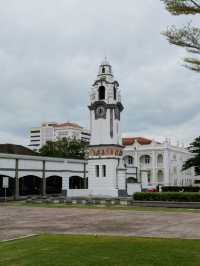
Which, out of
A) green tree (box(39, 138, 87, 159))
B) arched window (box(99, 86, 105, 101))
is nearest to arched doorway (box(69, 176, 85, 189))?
arched window (box(99, 86, 105, 101))

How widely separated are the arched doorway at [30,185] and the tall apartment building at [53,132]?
89.0 meters

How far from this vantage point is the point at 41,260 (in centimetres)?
809

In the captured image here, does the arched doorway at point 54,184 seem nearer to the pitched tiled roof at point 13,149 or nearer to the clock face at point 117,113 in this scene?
the pitched tiled roof at point 13,149

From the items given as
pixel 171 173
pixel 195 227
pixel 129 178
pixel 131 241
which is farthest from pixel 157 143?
pixel 131 241

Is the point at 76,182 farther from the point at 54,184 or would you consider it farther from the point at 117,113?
the point at 117,113

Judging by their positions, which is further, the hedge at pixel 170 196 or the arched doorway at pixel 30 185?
the arched doorway at pixel 30 185

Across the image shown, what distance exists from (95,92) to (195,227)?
81.1 feet

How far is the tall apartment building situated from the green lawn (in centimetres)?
12326

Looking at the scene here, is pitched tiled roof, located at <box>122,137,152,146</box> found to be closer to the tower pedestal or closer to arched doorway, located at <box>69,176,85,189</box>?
arched doorway, located at <box>69,176,85,189</box>

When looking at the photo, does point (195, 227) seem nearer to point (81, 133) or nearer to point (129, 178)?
point (129, 178)

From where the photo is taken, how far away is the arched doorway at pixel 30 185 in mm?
42884

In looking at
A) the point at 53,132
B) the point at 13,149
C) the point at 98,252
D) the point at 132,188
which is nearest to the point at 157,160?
the point at 13,149

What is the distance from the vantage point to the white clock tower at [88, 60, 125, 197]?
122 feet

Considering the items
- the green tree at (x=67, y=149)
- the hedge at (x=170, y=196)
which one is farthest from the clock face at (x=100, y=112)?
the green tree at (x=67, y=149)
